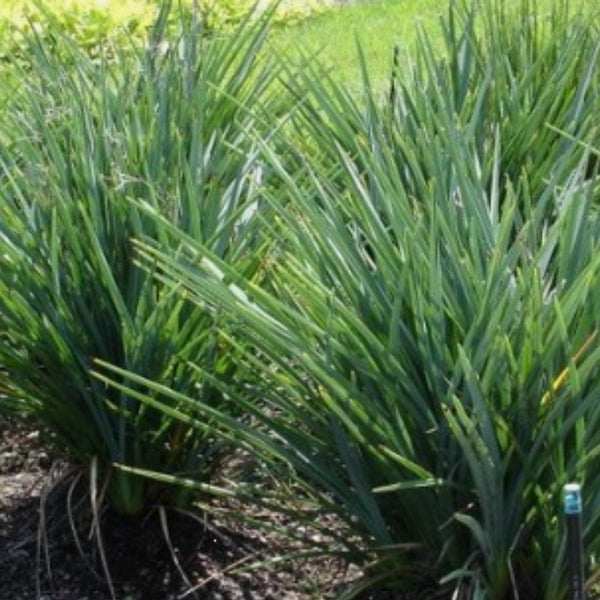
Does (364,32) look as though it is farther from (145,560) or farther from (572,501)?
(572,501)

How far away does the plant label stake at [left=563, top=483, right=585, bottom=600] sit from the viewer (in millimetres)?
2998

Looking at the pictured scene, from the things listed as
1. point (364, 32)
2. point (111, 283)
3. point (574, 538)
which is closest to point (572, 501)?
point (574, 538)

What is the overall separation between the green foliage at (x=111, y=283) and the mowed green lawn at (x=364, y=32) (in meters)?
3.71

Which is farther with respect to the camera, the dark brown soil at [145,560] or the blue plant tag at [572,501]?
the dark brown soil at [145,560]

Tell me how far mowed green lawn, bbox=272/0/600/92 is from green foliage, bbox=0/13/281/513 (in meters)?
3.71

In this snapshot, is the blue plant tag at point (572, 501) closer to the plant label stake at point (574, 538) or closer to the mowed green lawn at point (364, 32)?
the plant label stake at point (574, 538)

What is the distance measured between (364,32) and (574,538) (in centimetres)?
716

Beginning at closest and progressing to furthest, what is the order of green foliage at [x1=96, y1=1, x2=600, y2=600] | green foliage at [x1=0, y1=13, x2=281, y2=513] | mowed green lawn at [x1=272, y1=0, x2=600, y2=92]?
green foliage at [x1=96, y1=1, x2=600, y2=600]
green foliage at [x1=0, y1=13, x2=281, y2=513]
mowed green lawn at [x1=272, y1=0, x2=600, y2=92]

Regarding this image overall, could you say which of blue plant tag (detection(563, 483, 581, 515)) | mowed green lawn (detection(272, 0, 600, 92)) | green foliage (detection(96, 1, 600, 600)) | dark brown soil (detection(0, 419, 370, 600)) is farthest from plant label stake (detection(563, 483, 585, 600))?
mowed green lawn (detection(272, 0, 600, 92))

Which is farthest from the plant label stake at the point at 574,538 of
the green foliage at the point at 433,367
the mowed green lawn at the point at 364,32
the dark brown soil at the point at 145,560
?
the mowed green lawn at the point at 364,32

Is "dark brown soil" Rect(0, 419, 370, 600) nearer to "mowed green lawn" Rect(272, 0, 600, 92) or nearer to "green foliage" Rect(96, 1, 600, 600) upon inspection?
"green foliage" Rect(96, 1, 600, 600)

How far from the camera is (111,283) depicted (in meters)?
4.09

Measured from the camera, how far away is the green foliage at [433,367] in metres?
3.41

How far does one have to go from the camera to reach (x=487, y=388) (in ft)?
11.2
